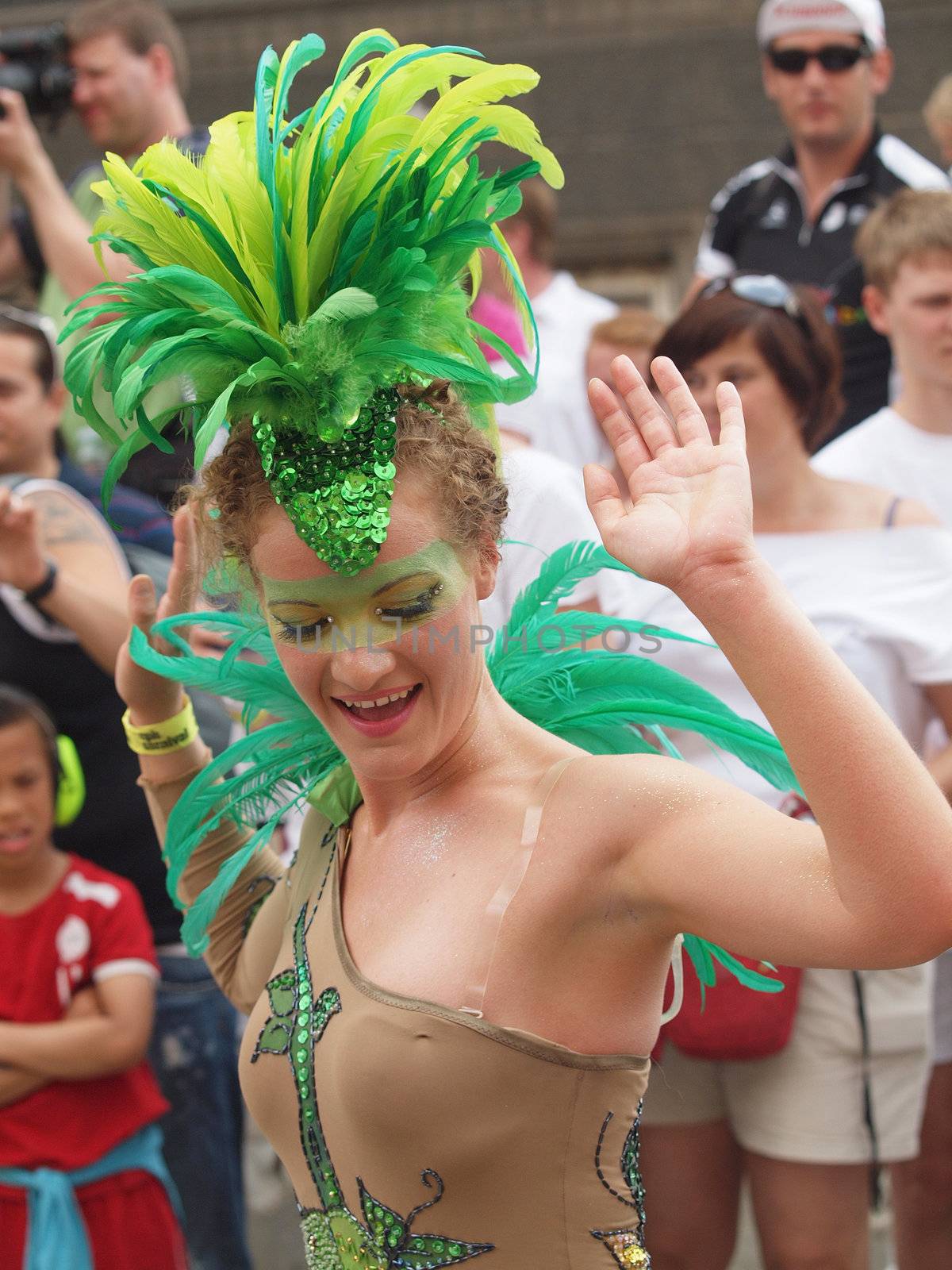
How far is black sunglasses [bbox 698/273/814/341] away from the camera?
3.06m

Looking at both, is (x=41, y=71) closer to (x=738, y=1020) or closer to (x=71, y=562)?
(x=71, y=562)

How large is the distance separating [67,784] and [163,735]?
1.03 metres

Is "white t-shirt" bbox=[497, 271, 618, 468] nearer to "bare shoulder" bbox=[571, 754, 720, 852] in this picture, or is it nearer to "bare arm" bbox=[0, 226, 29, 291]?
"bare arm" bbox=[0, 226, 29, 291]

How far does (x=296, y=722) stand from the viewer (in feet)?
6.91

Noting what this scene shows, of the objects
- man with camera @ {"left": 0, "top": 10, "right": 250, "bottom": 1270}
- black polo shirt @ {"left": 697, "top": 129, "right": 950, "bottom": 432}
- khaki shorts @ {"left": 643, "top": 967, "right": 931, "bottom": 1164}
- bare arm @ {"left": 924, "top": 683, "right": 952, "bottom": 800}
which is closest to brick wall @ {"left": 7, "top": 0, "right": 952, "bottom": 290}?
black polo shirt @ {"left": 697, "top": 129, "right": 950, "bottom": 432}

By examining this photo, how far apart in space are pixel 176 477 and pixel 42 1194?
187 cm

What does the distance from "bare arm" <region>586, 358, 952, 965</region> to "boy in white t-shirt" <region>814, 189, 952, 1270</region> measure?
6.13 feet

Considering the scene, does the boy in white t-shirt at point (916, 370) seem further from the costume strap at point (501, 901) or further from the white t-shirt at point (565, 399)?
the costume strap at point (501, 901)

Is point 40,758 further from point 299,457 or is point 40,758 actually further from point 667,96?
point 667,96

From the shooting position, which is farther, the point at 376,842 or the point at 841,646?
the point at 841,646

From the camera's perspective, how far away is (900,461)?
3348mm

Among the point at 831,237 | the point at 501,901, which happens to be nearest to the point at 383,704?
the point at 501,901

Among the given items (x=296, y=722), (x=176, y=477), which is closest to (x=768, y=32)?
(x=176, y=477)

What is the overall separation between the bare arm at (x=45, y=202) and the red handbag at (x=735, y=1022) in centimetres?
235
